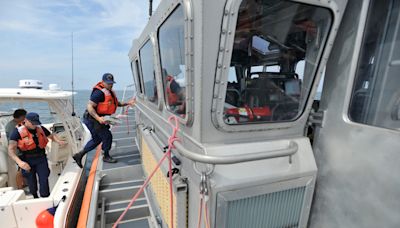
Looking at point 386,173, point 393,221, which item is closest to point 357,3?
point 386,173

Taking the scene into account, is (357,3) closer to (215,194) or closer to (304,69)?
(304,69)

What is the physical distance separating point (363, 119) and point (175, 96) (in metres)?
1.49

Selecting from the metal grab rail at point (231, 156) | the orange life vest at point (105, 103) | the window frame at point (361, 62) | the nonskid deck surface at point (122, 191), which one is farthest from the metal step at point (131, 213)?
the window frame at point (361, 62)

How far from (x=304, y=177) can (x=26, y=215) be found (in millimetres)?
4060

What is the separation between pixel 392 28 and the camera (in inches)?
54.3

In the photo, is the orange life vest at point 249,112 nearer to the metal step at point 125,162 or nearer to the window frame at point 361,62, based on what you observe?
the window frame at point 361,62

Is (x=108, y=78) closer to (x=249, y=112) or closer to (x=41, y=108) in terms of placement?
(x=249, y=112)

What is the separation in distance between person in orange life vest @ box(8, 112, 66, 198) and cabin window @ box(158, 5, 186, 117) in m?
3.15

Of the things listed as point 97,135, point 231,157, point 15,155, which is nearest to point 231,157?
point 231,157

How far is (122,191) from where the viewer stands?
3770 millimetres

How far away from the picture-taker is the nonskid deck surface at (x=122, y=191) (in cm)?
334

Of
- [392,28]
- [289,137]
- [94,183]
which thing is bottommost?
[94,183]

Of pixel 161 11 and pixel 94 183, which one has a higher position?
pixel 161 11

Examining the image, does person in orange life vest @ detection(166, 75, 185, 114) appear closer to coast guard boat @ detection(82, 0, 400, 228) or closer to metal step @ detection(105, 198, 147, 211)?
coast guard boat @ detection(82, 0, 400, 228)
